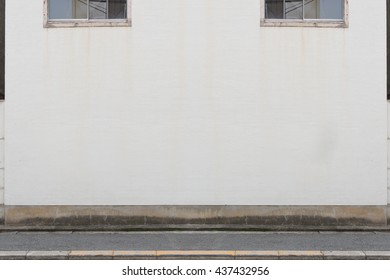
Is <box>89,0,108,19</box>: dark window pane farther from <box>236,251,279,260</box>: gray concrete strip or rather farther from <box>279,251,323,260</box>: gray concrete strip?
<box>279,251,323,260</box>: gray concrete strip

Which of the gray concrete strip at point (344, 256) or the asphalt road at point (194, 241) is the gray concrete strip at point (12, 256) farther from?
the gray concrete strip at point (344, 256)

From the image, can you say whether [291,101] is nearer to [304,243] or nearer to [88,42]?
[304,243]

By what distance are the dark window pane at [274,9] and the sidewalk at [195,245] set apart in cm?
440

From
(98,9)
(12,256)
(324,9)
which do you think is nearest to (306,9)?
(324,9)

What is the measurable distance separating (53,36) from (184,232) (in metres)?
4.73

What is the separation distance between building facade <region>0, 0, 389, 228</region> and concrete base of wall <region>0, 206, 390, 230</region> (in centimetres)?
2

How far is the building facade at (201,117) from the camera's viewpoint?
11922 millimetres

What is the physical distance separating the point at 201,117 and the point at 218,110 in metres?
0.37

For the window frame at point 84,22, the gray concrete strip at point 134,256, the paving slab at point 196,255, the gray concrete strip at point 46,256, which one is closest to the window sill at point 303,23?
the window frame at point 84,22

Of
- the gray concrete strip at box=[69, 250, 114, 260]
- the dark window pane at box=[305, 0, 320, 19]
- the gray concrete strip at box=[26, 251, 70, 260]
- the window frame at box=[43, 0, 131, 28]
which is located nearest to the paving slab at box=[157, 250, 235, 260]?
the gray concrete strip at box=[69, 250, 114, 260]

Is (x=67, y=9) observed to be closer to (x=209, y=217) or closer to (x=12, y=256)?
(x=209, y=217)

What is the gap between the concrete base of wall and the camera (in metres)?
11.9

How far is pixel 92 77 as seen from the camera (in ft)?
39.2

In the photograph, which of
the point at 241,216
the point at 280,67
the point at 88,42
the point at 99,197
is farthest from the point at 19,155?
the point at 280,67
